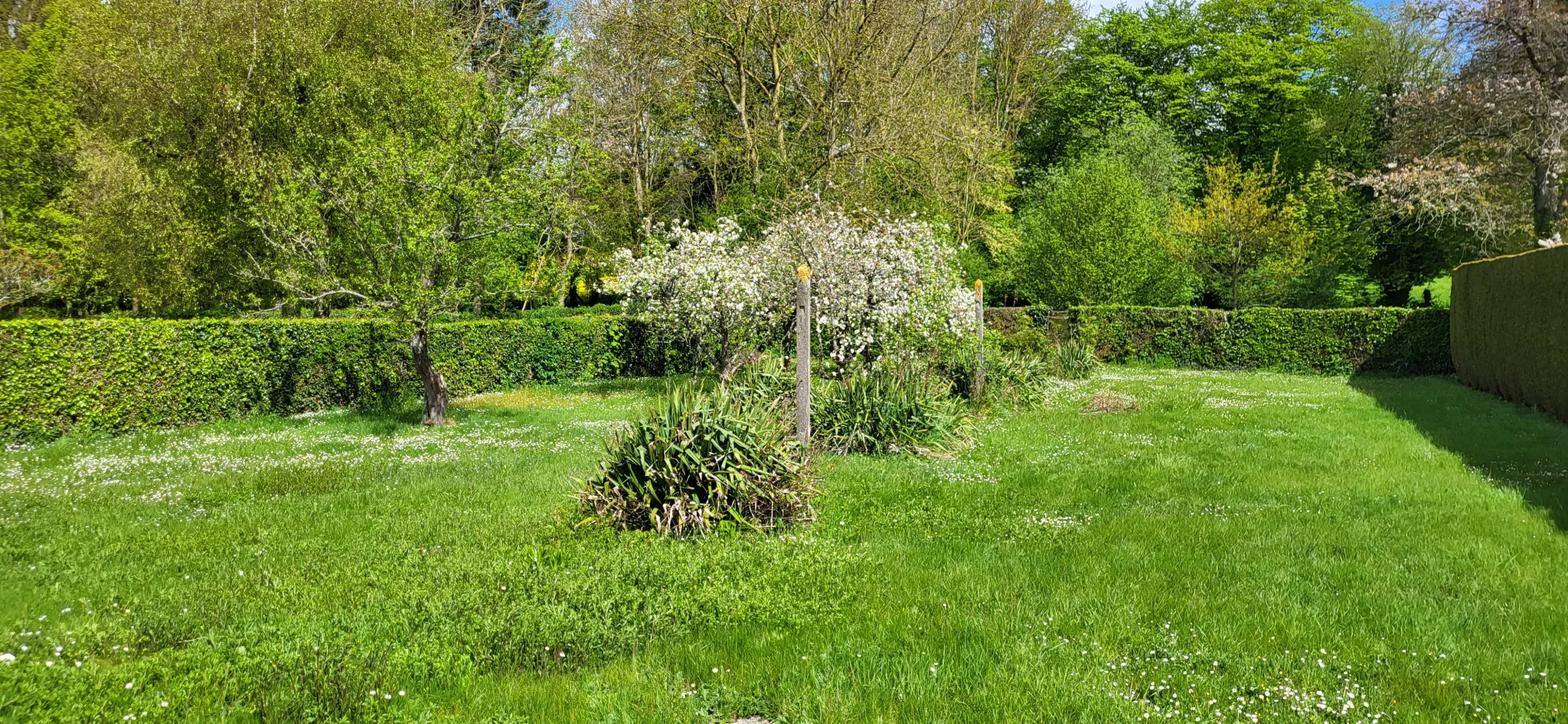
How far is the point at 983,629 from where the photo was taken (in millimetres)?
4094

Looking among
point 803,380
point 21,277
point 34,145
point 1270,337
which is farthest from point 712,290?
point 34,145

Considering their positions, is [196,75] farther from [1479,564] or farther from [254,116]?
[1479,564]

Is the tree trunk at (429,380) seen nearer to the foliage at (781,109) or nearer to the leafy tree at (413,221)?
the leafy tree at (413,221)

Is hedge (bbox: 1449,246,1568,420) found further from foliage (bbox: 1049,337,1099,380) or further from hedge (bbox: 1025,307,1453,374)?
foliage (bbox: 1049,337,1099,380)

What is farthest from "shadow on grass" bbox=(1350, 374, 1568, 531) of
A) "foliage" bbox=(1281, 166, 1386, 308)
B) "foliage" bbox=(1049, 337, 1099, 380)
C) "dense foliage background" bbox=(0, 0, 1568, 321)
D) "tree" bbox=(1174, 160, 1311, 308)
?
"foliage" bbox=(1281, 166, 1386, 308)

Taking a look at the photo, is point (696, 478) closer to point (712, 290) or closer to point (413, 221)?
point (413, 221)

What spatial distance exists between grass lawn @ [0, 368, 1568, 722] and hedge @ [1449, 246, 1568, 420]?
3.89 metres

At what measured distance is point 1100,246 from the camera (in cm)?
2570

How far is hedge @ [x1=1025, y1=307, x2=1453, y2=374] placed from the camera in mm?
19875

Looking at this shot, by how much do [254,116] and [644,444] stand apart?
16606 millimetres

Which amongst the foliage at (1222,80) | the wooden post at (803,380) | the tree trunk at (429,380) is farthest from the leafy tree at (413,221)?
the foliage at (1222,80)

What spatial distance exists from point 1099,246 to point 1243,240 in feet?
16.5

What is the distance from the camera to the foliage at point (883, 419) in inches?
368

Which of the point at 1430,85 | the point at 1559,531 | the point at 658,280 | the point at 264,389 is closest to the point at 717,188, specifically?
the point at 658,280
